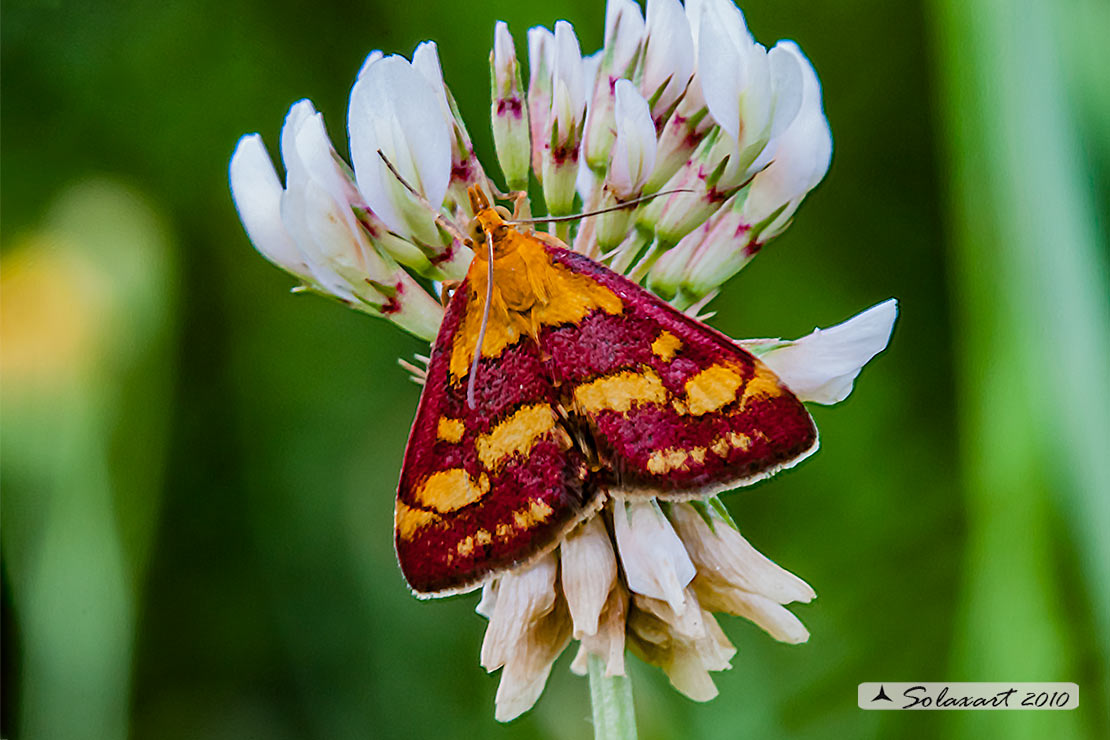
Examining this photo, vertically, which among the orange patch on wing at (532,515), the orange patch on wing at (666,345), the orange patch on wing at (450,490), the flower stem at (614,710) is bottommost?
the flower stem at (614,710)

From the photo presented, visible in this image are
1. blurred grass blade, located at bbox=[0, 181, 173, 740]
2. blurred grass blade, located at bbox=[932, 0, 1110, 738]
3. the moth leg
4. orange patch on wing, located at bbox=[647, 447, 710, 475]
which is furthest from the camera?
blurred grass blade, located at bbox=[0, 181, 173, 740]

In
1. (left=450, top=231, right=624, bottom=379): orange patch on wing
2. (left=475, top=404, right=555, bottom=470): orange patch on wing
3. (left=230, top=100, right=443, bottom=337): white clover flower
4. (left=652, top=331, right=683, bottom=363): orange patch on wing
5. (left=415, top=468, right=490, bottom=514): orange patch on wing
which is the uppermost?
(left=230, top=100, right=443, bottom=337): white clover flower

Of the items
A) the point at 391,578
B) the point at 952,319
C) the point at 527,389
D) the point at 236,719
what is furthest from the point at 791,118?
the point at 236,719

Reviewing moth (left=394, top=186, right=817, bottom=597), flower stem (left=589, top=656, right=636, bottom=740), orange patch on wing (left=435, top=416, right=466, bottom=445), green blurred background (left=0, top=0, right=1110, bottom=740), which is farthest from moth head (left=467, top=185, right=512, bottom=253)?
green blurred background (left=0, top=0, right=1110, bottom=740)

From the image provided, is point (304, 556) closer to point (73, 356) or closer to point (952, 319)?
point (73, 356)

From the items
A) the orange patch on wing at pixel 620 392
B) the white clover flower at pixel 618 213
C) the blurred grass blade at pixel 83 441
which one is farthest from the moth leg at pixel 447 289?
the blurred grass blade at pixel 83 441

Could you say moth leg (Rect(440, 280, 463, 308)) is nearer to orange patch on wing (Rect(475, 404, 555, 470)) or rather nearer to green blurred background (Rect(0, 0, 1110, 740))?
orange patch on wing (Rect(475, 404, 555, 470))

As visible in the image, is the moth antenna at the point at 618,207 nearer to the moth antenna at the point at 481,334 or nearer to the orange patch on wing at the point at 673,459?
the moth antenna at the point at 481,334
